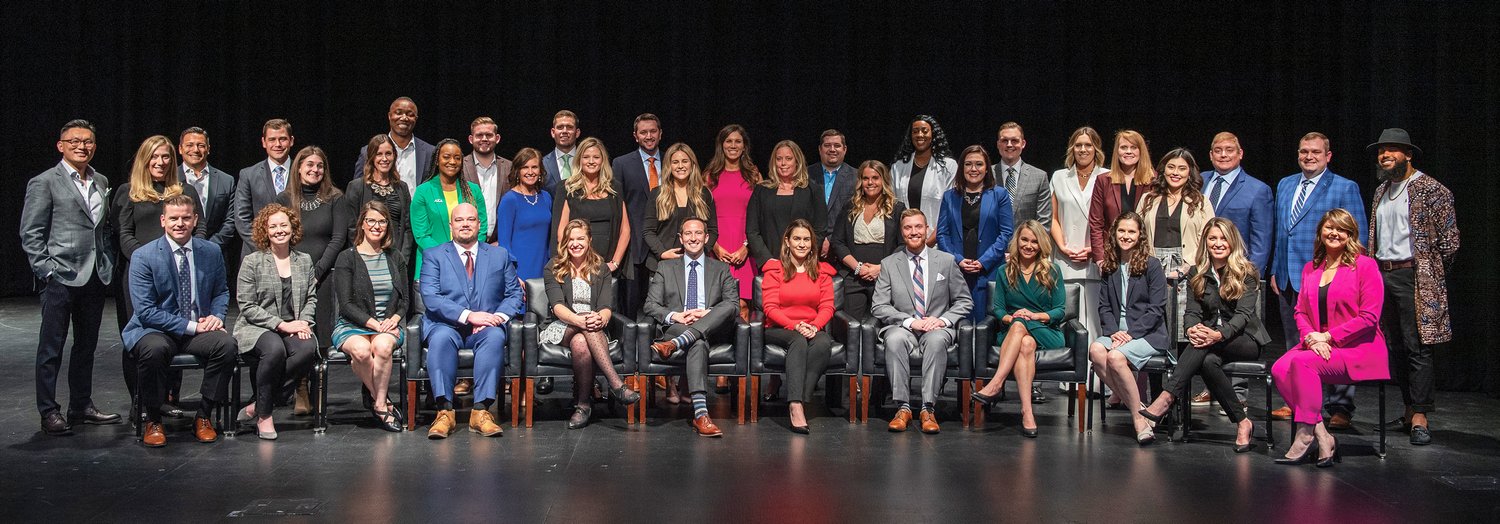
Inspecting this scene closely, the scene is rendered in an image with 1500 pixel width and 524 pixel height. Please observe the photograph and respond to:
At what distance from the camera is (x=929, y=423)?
5344 millimetres

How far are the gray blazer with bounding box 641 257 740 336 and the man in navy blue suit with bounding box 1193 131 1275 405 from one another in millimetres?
2492

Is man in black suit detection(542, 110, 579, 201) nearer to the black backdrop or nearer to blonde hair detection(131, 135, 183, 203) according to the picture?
blonde hair detection(131, 135, 183, 203)

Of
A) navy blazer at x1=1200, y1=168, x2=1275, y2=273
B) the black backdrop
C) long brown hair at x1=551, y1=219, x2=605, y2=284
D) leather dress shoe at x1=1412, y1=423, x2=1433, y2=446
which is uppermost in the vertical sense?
the black backdrop

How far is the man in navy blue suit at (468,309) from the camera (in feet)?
17.4

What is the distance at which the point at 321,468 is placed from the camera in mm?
4535

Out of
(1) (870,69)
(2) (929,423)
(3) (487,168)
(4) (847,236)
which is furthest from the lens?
(1) (870,69)

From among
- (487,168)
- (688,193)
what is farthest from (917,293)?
(487,168)

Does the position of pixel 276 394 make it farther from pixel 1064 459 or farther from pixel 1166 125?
pixel 1166 125

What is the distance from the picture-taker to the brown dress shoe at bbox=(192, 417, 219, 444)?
16.4ft

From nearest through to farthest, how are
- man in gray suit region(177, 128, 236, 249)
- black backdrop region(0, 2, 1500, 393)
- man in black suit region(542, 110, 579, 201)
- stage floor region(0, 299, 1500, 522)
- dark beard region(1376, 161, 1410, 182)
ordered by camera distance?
stage floor region(0, 299, 1500, 522), dark beard region(1376, 161, 1410, 182), man in gray suit region(177, 128, 236, 249), man in black suit region(542, 110, 579, 201), black backdrop region(0, 2, 1500, 393)

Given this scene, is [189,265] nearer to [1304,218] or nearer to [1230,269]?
[1230,269]

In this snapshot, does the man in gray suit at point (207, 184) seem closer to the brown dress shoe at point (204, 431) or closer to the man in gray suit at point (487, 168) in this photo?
the brown dress shoe at point (204, 431)

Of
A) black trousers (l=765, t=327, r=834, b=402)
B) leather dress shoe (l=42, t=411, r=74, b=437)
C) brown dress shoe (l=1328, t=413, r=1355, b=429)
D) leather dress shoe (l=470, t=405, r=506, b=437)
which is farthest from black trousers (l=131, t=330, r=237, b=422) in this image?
brown dress shoe (l=1328, t=413, r=1355, b=429)

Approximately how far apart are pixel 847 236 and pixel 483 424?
82.7 inches
